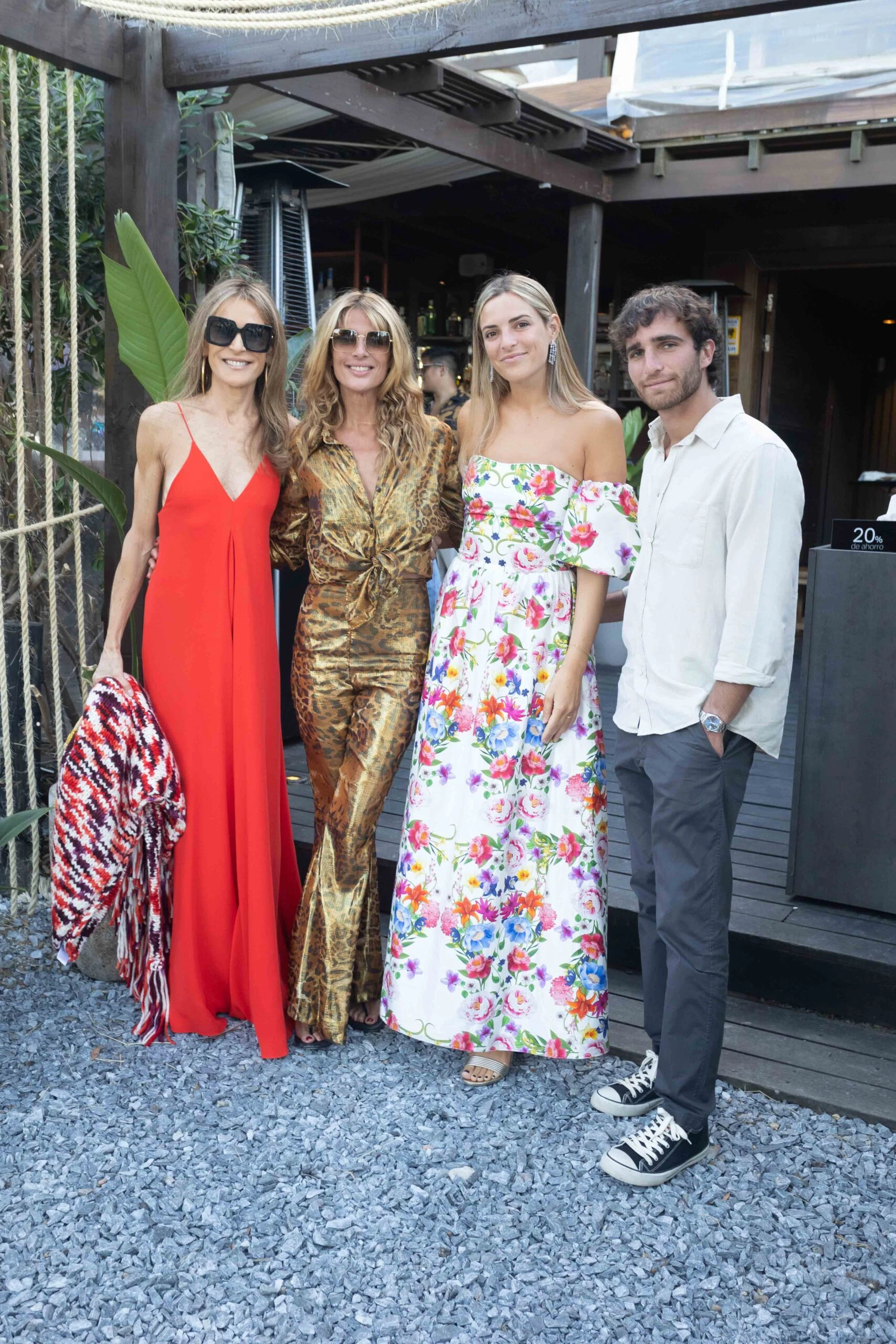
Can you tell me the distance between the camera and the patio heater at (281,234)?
454 cm

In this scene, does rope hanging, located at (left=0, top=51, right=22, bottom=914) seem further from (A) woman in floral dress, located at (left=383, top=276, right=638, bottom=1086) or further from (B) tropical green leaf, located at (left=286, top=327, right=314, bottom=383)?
(A) woman in floral dress, located at (left=383, top=276, right=638, bottom=1086)

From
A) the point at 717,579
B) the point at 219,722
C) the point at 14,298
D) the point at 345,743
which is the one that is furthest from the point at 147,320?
the point at 717,579

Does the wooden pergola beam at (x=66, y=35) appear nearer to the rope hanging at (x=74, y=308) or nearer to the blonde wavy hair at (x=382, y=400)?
the rope hanging at (x=74, y=308)

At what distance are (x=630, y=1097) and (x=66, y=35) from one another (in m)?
2.97

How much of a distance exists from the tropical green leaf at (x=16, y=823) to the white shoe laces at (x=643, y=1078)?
5.30 ft

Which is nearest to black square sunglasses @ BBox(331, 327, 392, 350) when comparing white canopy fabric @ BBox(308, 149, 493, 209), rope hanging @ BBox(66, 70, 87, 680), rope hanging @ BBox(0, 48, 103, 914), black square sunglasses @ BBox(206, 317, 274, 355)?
black square sunglasses @ BBox(206, 317, 274, 355)

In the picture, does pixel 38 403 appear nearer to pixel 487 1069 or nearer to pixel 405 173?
pixel 487 1069

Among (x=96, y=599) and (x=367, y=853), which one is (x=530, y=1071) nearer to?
(x=367, y=853)

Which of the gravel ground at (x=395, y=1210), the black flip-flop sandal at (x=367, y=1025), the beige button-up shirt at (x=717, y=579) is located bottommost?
the gravel ground at (x=395, y=1210)

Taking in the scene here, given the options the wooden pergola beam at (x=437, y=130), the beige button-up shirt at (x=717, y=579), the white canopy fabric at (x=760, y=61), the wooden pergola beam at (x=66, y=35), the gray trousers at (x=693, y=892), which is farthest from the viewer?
the white canopy fabric at (x=760, y=61)

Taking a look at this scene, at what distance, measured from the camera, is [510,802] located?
2568mm

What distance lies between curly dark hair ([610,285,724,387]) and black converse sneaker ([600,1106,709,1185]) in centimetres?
152

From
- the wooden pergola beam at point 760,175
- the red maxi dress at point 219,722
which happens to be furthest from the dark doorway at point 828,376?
the red maxi dress at point 219,722

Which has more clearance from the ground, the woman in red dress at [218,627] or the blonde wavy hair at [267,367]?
the blonde wavy hair at [267,367]
